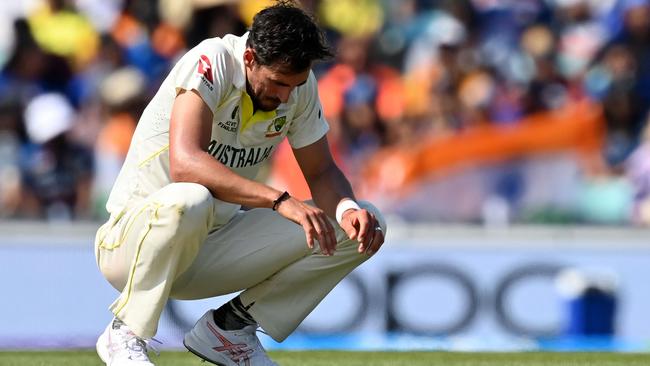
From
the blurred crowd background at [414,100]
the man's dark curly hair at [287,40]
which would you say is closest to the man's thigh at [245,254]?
the man's dark curly hair at [287,40]

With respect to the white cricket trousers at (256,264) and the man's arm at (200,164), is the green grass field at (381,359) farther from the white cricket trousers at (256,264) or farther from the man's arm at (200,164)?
the man's arm at (200,164)

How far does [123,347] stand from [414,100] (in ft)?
20.8

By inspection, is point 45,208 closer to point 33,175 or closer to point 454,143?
point 33,175

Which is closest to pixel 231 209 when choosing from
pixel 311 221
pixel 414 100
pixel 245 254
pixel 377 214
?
pixel 245 254

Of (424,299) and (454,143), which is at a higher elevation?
(454,143)

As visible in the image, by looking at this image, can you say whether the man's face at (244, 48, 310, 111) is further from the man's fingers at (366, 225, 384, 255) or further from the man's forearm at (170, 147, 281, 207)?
the man's fingers at (366, 225, 384, 255)

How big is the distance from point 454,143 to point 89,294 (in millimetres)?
3144

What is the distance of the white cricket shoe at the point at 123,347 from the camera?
457 centimetres

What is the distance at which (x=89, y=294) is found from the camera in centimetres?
927

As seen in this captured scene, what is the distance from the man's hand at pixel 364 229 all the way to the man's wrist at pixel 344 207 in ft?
0.30

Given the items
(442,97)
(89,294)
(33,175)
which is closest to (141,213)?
(89,294)

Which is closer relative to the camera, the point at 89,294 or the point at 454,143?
the point at 89,294

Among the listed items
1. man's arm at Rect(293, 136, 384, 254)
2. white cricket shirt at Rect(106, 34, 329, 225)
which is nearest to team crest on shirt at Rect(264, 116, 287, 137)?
white cricket shirt at Rect(106, 34, 329, 225)

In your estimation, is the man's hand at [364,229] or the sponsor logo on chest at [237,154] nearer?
the man's hand at [364,229]
